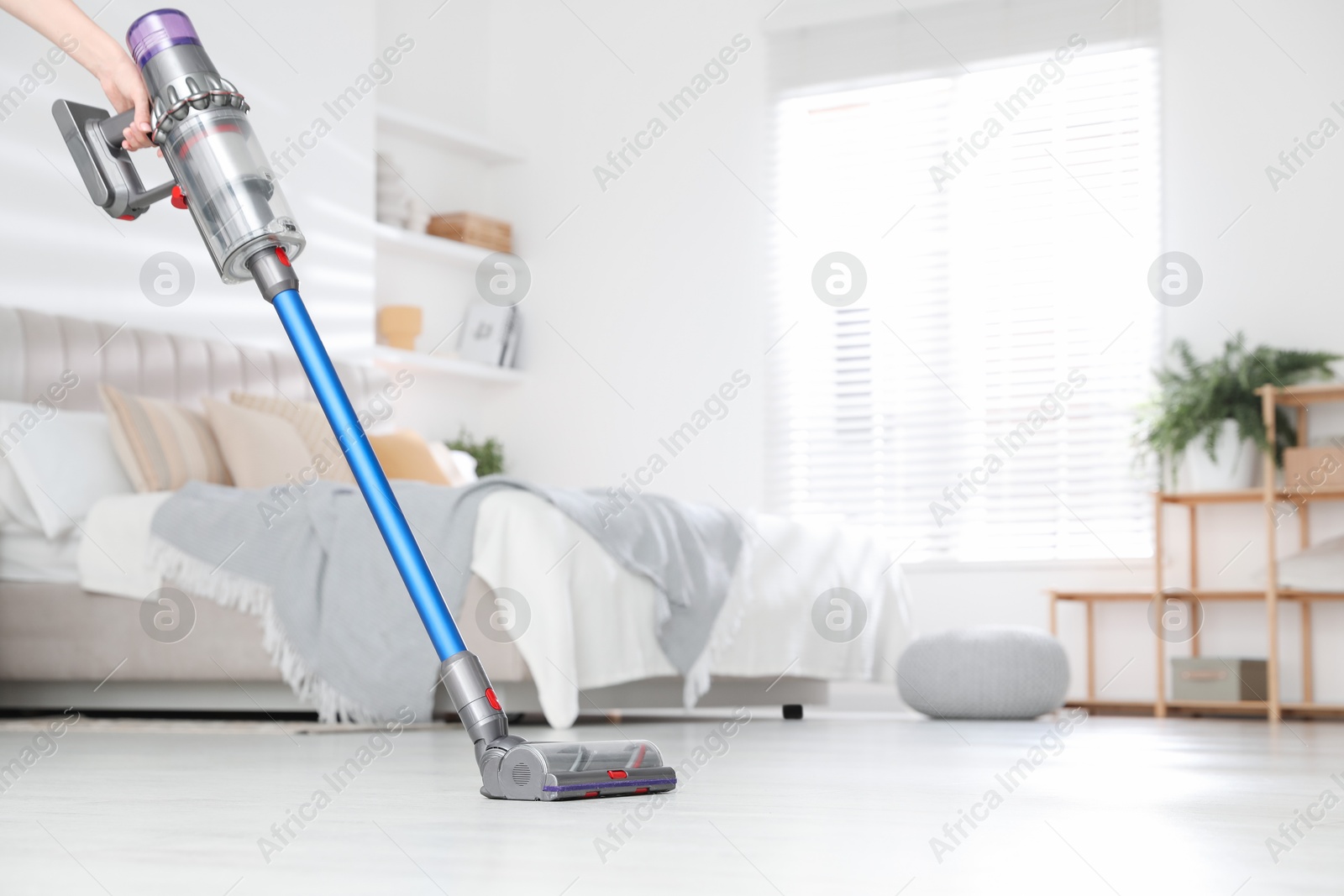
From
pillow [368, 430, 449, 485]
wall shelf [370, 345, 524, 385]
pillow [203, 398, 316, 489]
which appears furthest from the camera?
wall shelf [370, 345, 524, 385]

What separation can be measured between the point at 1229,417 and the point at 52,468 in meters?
3.74

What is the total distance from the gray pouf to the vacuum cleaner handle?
3.08m

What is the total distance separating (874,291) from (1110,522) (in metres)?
1.35

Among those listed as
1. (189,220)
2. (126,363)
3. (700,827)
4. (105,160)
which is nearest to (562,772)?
(700,827)

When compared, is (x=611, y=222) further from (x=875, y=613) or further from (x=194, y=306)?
(x=875, y=613)

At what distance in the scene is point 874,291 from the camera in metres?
6.02

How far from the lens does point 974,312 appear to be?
5812mm

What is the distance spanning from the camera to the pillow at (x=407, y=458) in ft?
14.6

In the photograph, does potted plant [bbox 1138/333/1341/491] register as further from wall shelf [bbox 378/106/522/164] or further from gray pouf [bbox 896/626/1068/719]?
wall shelf [bbox 378/106/522/164]

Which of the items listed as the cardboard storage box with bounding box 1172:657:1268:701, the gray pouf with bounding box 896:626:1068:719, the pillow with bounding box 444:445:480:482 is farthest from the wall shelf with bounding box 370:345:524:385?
the cardboard storage box with bounding box 1172:657:1268:701

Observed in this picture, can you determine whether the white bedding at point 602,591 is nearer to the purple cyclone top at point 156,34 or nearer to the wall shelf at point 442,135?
the purple cyclone top at point 156,34

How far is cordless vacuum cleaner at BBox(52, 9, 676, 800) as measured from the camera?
4.74 ft

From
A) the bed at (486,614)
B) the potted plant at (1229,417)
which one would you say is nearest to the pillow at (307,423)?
the bed at (486,614)

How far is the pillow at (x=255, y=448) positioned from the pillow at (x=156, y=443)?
0.05m
